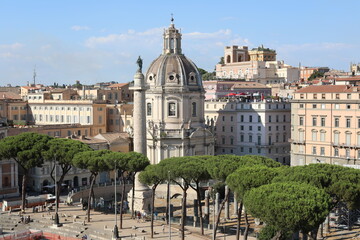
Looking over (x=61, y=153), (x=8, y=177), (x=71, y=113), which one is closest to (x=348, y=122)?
(x=61, y=153)

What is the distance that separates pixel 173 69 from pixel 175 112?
6.33 m

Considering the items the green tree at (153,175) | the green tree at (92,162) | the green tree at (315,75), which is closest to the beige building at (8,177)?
the green tree at (92,162)

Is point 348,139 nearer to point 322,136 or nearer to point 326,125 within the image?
point 326,125

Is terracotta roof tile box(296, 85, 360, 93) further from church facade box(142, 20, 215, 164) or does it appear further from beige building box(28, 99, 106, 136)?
beige building box(28, 99, 106, 136)

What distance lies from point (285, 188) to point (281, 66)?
12441 cm

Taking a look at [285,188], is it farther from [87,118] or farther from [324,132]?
[87,118]

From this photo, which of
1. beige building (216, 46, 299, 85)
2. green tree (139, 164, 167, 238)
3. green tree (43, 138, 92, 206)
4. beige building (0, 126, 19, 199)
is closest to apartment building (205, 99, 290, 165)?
green tree (43, 138, 92, 206)

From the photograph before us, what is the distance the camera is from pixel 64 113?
10338cm

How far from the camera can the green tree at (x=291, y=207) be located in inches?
1441

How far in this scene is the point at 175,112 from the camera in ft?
281

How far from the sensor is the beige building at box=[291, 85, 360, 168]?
250 ft

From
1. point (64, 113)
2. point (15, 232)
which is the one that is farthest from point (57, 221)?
point (64, 113)

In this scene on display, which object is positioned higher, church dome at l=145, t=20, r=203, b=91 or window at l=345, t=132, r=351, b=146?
church dome at l=145, t=20, r=203, b=91

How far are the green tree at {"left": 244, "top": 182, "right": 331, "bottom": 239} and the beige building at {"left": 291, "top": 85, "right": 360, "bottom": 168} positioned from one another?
123 ft
